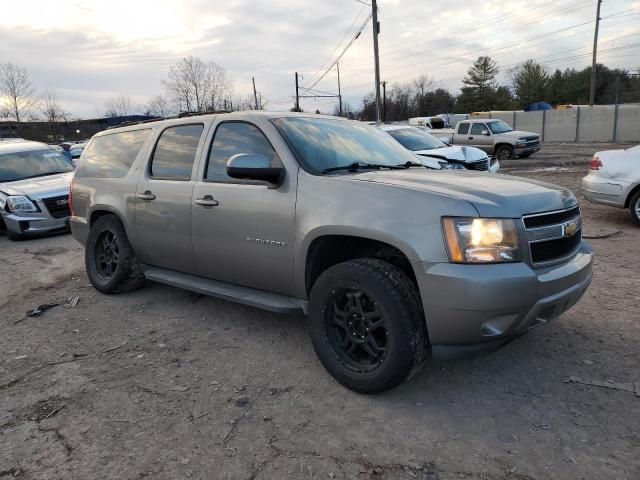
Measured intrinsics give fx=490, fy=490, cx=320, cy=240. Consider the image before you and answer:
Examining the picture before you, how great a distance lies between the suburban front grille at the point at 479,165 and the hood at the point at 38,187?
7.58 m

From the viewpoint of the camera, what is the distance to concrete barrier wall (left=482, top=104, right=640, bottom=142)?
106 feet

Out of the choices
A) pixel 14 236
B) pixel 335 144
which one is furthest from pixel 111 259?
pixel 14 236

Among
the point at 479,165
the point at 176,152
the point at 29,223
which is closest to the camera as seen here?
the point at 176,152

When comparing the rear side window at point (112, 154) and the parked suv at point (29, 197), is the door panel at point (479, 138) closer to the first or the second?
the parked suv at point (29, 197)

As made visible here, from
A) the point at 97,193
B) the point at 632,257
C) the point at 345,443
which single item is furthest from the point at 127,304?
the point at 632,257

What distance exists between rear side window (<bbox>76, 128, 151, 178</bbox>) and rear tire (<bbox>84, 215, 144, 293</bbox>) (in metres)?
0.50

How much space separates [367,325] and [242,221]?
1259 millimetres

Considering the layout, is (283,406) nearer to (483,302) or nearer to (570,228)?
(483,302)

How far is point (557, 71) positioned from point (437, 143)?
237 feet

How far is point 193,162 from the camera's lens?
418 cm

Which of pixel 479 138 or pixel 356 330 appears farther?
pixel 479 138

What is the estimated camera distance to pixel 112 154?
17.0 ft

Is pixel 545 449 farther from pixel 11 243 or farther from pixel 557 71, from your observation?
pixel 557 71

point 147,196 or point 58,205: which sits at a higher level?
point 147,196
